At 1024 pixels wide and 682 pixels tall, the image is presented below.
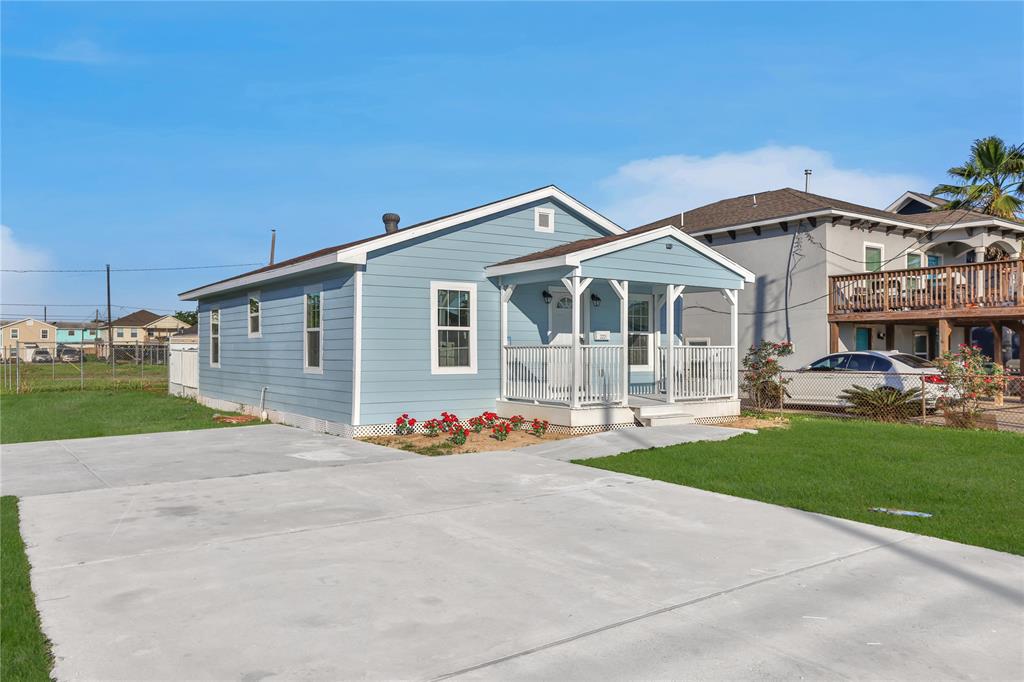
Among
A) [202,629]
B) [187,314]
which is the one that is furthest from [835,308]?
[187,314]

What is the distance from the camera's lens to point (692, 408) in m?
14.1

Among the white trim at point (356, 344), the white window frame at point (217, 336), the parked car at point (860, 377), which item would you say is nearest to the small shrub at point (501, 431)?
the white trim at point (356, 344)

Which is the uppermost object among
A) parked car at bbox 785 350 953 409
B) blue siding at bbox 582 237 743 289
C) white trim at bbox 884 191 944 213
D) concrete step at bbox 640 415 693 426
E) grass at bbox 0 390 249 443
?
white trim at bbox 884 191 944 213

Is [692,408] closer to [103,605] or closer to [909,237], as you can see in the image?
[103,605]

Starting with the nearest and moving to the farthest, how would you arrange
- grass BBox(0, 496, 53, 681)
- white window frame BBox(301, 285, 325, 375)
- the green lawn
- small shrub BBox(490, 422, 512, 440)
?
grass BBox(0, 496, 53, 681), the green lawn, small shrub BBox(490, 422, 512, 440), white window frame BBox(301, 285, 325, 375)

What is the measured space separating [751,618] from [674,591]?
0.59m

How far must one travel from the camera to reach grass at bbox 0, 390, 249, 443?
45.5 feet

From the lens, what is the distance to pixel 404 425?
12.9 metres

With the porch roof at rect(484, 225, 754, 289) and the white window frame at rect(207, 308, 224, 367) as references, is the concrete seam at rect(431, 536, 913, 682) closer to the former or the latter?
the porch roof at rect(484, 225, 754, 289)

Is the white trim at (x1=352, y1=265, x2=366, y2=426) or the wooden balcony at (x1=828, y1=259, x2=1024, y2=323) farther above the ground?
the wooden balcony at (x1=828, y1=259, x2=1024, y2=323)

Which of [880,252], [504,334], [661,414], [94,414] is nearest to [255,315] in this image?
[94,414]

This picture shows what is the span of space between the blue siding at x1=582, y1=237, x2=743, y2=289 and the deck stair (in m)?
2.27

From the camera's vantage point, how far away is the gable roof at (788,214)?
20.9 meters

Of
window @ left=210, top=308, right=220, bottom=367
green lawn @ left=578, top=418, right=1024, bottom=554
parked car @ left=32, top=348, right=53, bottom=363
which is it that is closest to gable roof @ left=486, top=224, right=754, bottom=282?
green lawn @ left=578, top=418, right=1024, bottom=554
